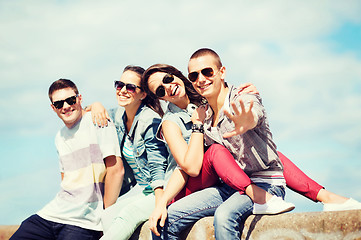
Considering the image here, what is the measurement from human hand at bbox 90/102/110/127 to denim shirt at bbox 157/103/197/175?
2.62 ft

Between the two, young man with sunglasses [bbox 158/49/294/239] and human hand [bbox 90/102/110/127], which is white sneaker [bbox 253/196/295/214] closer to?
→ young man with sunglasses [bbox 158/49/294/239]

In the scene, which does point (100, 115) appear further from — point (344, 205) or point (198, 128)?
point (344, 205)

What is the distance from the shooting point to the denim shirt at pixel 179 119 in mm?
4668

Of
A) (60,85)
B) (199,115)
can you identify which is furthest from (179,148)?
(60,85)

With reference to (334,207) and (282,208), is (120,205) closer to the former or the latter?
(282,208)


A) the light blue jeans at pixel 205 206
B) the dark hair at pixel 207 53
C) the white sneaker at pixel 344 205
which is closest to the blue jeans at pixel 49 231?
the light blue jeans at pixel 205 206

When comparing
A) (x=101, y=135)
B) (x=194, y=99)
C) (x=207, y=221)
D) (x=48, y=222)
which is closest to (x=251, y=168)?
(x=207, y=221)

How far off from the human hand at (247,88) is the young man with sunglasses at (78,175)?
1.65m

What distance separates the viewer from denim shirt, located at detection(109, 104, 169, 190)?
15.8 feet

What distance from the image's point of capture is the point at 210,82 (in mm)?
4352

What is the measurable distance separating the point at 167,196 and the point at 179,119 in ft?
2.79

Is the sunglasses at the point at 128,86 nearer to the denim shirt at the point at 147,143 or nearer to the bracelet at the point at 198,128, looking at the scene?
the denim shirt at the point at 147,143

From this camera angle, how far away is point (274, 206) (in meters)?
3.86

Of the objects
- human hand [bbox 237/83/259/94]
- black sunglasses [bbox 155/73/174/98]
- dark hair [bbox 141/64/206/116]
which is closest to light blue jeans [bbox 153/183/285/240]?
human hand [bbox 237/83/259/94]
